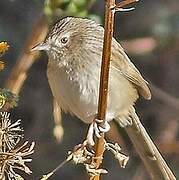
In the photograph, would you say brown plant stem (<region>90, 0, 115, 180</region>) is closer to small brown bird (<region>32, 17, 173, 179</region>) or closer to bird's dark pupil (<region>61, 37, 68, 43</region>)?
small brown bird (<region>32, 17, 173, 179</region>)

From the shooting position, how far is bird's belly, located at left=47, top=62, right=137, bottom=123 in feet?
13.6

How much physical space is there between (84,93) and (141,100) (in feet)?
8.96

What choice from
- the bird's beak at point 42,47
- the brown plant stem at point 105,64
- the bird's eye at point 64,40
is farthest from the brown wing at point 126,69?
the brown plant stem at point 105,64

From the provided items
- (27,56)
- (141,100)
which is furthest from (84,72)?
(141,100)

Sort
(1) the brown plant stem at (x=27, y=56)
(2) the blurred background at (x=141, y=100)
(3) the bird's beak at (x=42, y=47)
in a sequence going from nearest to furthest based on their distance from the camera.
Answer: (3) the bird's beak at (x=42, y=47) < (1) the brown plant stem at (x=27, y=56) < (2) the blurred background at (x=141, y=100)

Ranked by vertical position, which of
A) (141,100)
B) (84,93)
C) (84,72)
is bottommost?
(141,100)

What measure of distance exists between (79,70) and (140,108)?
9.02 ft

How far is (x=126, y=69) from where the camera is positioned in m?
4.43

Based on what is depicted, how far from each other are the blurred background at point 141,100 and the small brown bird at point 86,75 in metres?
1.46

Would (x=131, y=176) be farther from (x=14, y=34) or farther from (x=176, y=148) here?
(x=14, y=34)

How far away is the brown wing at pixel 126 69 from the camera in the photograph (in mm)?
4359

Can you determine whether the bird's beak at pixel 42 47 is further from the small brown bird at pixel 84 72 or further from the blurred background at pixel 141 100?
the blurred background at pixel 141 100

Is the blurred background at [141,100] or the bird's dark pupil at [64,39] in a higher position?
the bird's dark pupil at [64,39]

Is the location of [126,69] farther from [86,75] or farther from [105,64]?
[105,64]
